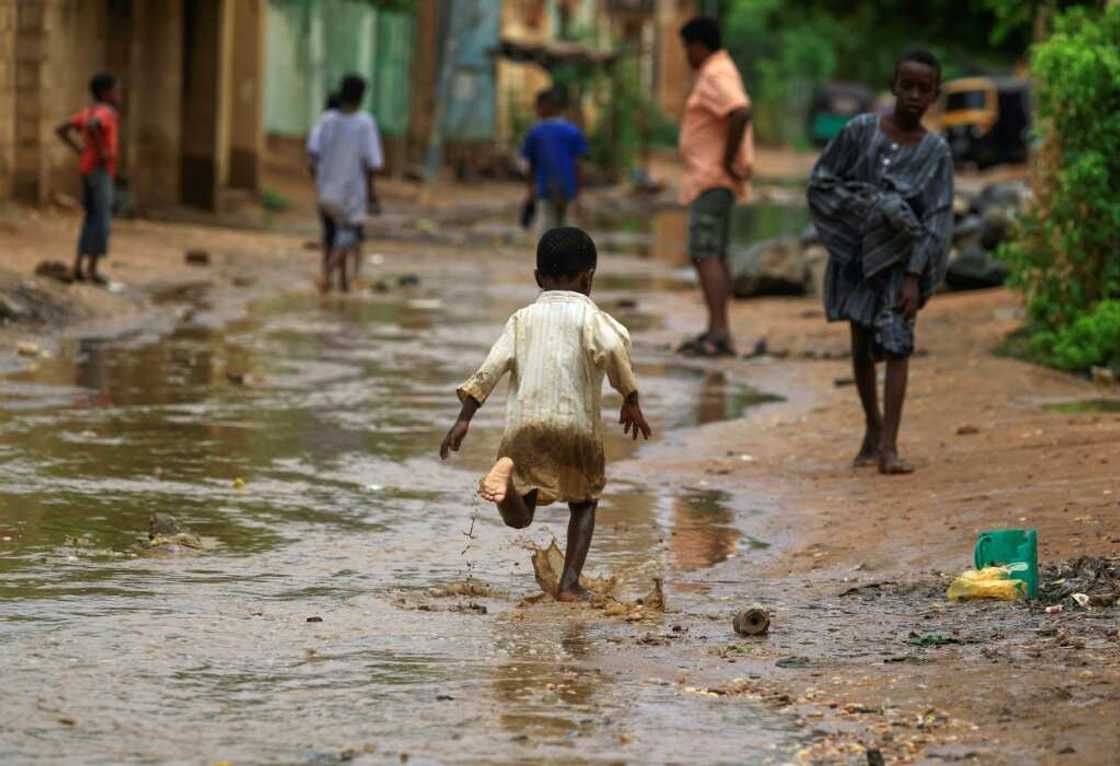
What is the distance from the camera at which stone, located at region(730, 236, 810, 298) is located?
1689 centimetres

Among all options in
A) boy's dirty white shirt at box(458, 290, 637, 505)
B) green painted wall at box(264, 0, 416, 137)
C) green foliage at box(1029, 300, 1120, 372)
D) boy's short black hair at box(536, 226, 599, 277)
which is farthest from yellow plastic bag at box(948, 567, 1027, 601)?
green painted wall at box(264, 0, 416, 137)

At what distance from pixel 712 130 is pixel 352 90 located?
4.11 m

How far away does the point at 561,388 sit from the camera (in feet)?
19.9

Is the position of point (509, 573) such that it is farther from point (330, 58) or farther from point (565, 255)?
point (330, 58)

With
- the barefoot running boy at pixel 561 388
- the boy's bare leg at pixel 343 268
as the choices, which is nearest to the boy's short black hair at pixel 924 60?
the barefoot running boy at pixel 561 388

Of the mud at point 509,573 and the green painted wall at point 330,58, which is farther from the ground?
the green painted wall at point 330,58

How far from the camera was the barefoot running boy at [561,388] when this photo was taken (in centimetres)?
606

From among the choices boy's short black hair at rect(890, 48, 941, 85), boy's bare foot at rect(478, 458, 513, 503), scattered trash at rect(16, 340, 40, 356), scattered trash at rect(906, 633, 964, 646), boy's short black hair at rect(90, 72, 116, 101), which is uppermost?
boy's short black hair at rect(890, 48, 941, 85)

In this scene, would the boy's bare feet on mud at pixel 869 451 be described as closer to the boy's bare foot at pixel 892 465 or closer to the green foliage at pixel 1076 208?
the boy's bare foot at pixel 892 465

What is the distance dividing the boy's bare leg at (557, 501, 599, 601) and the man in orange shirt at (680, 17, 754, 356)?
251 inches

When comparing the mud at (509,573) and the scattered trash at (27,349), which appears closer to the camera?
the mud at (509,573)

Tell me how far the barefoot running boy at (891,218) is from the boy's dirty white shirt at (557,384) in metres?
2.41

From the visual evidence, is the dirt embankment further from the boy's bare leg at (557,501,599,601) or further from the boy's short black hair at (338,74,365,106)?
the boy's short black hair at (338,74,365,106)

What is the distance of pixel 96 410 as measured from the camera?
31.5ft
